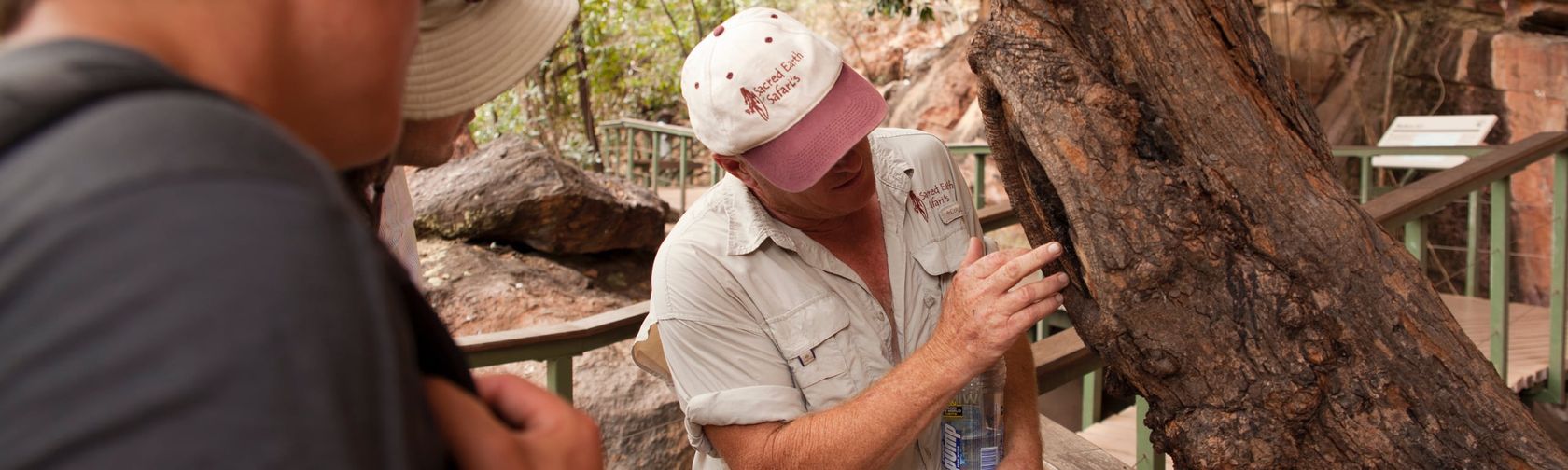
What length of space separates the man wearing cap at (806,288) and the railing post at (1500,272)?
2669mm

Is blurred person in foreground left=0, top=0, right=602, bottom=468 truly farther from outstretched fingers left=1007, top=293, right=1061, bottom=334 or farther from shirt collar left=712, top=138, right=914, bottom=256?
shirt collar left=712, top=138, right=914, bottom=256

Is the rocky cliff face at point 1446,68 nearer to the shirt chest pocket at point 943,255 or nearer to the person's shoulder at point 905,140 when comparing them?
the person's shoulder at point 905,140

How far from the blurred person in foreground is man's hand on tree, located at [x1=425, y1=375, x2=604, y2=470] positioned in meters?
0.07

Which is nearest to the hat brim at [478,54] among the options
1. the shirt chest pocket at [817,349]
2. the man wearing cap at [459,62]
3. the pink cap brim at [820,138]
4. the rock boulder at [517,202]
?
the man wearing cap at [459,62]

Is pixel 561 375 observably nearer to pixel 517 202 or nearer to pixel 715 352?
pixel 715 352

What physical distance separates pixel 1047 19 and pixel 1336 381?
0.63 metres

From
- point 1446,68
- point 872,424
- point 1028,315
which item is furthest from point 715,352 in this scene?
point 1446,68

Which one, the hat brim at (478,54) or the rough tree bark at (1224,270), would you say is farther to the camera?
the rough tree bark at (1224,270)

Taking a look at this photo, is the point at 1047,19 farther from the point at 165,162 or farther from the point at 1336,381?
the point at 165,162

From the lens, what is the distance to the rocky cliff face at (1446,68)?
6.61 meters

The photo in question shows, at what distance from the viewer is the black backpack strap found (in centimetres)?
42

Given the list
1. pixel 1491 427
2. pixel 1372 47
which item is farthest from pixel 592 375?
pixel 1372 47

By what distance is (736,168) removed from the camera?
1.98 m

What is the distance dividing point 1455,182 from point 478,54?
126 inches
